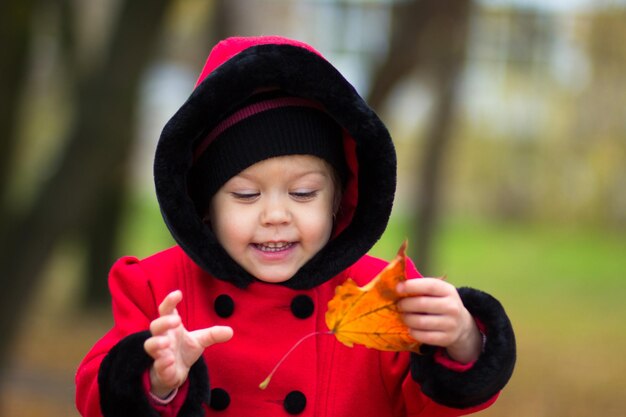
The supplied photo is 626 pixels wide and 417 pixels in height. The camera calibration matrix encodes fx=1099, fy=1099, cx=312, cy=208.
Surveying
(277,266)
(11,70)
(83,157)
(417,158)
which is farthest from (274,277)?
(417,158)

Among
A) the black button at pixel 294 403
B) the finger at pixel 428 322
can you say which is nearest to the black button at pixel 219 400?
the black button at pixel 294 403

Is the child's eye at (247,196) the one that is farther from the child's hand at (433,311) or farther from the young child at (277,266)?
the child's hand at (433,311)

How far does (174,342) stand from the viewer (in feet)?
6.56

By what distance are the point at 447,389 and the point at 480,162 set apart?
22970mm

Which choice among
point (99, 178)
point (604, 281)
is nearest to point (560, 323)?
point (604, 281)

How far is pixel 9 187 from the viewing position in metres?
6.75

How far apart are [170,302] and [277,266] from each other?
0.35 metres

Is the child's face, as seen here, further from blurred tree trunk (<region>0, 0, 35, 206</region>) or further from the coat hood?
blurred tree trunk (<region>0, 0, 35, 206</region>)

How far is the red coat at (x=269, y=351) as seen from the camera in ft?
7.47

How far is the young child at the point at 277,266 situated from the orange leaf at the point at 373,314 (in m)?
0.04

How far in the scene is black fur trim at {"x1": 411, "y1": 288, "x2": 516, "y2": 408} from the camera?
2.15 metres

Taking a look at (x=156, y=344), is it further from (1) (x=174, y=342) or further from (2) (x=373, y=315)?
(2) (x=373, y=315)

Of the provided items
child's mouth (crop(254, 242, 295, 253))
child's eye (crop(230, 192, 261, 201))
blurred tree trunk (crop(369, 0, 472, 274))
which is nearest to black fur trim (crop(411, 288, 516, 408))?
child's mouth (crop(254, 242, 295, 253))

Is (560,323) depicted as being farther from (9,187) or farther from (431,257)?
(9,187)
